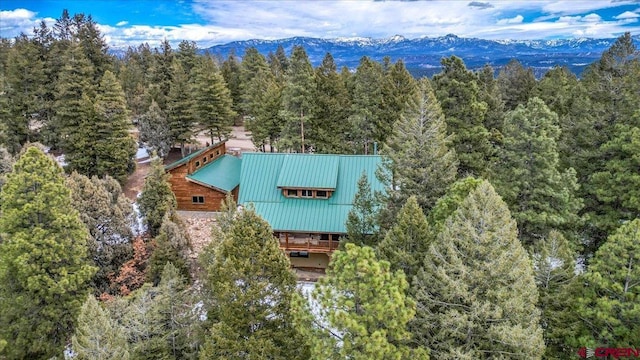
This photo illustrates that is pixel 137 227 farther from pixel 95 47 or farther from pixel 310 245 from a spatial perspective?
pixel 95 47

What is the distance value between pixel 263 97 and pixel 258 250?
30719 millimetres

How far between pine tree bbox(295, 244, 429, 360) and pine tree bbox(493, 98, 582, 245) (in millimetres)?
11844

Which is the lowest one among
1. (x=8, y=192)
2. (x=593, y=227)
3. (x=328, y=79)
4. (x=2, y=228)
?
(x=593, y=227)

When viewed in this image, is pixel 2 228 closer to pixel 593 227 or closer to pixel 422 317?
pixel 422 317

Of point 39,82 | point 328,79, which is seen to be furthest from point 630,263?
point 39,82

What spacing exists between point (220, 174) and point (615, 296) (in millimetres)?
26499

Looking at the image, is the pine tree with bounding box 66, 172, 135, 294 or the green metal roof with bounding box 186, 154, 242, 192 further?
the green metal roof with bounding box 186, 154, 242, 192

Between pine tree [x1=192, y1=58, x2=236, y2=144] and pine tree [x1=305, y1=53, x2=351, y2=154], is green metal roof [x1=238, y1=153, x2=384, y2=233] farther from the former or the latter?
pine tree [x1=192, y1=58, x2=236, y2=144]

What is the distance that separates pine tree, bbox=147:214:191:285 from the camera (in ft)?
61.0

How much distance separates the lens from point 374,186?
82.2 ft

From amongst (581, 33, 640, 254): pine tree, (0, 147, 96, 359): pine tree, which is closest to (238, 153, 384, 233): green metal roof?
(0, 147, 96, 359): pine tree

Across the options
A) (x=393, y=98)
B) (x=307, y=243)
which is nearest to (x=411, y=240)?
(x=307, y=243)

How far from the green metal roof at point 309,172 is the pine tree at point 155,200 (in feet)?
21.5

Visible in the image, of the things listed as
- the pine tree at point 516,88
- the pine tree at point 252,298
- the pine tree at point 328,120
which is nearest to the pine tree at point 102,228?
the pine tree at point 252,298
